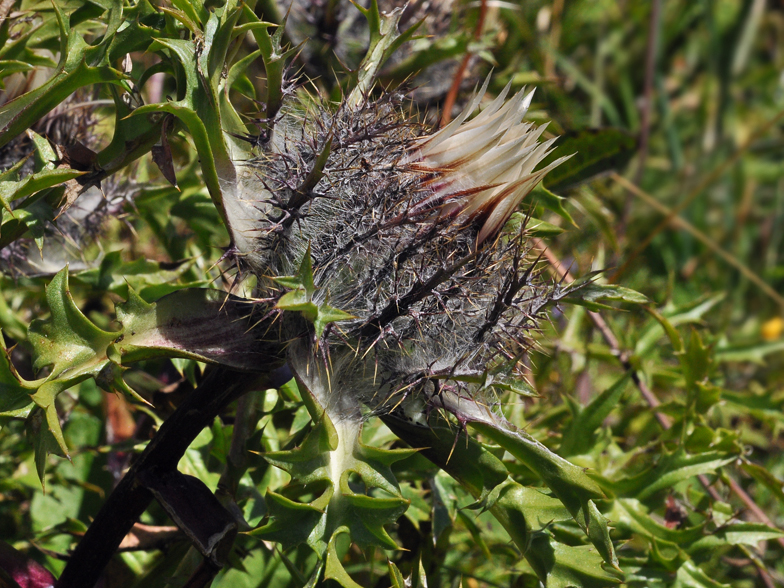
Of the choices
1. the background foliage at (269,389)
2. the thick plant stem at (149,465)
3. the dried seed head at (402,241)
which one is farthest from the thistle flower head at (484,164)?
the thick plant stem at (149,465)

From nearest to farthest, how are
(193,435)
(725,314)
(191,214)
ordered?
(193,435) → (191,214) → (725,314)

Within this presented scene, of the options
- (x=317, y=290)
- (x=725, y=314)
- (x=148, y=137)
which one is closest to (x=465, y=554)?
(x=317, y=290)

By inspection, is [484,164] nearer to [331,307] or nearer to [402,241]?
[402,241]

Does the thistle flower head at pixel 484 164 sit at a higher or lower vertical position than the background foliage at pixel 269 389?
higher

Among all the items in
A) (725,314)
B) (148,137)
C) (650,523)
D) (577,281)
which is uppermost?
(148,137)

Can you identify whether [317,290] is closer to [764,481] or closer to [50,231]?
[50,231]

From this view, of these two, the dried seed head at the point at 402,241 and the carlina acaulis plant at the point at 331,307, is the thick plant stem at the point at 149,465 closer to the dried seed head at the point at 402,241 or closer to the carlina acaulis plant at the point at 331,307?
the carlina acaulis plant at the point at 331,307
